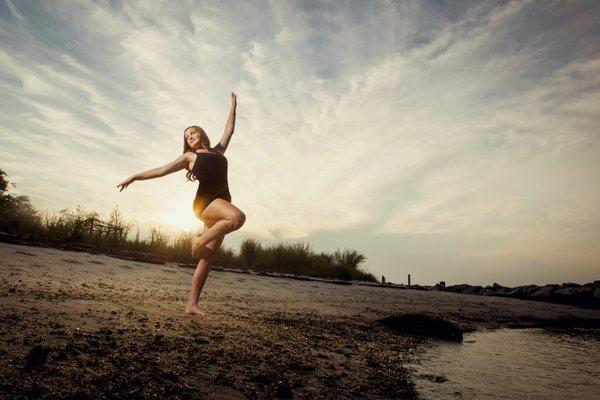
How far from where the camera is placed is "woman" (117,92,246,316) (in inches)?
144

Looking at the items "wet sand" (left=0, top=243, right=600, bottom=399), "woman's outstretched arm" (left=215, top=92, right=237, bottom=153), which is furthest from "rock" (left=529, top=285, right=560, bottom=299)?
"woman's outstretched arm" (left=215, top=92, right=237, bottom=153)

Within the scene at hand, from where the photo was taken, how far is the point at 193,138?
3.99 m

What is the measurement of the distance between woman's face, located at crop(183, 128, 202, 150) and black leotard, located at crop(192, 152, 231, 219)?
20cm

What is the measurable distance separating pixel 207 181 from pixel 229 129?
88 centimetres

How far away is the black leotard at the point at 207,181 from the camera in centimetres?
376

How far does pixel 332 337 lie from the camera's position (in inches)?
130

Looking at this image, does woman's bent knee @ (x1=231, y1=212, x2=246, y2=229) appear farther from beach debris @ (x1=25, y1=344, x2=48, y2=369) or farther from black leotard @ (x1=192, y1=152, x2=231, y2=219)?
beach debris @ (x1=25, y1=344, x2=48, y2=369)

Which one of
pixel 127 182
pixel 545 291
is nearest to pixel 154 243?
pixel 127 182

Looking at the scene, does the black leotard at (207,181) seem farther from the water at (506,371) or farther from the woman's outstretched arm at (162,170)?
the water at (506,371)

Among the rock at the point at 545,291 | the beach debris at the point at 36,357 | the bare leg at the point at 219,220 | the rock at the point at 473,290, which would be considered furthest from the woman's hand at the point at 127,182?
the rock at the point at 473,290

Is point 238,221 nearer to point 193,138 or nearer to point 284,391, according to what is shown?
point 193,138

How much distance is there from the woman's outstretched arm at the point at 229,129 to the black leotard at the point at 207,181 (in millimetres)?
336

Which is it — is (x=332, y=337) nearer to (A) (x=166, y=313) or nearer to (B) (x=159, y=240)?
(A) (x=166, y=313)

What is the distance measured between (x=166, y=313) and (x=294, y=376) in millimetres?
1663
